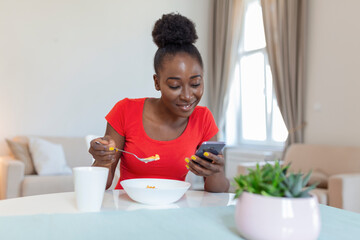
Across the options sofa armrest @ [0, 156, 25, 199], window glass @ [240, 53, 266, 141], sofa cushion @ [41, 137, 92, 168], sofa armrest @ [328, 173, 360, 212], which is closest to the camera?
sofa armrest @ [328, 173, 360, 212]

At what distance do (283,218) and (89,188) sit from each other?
50 centimetres

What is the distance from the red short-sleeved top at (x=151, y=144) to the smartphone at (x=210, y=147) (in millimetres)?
320

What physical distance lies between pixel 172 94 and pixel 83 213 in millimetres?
628

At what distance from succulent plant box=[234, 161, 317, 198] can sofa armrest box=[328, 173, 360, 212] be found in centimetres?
213

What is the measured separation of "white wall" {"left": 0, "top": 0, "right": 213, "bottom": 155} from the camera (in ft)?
13.4

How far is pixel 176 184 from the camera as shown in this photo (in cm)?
115

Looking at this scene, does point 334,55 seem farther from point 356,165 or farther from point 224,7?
point 224,7

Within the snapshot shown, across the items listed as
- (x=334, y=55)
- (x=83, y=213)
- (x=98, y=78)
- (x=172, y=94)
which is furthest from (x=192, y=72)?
(x=98, y=78)

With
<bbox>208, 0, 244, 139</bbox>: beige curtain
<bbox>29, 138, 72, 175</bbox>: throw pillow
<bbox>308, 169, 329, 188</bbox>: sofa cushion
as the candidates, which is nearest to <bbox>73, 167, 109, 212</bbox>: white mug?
<bbox>308, 169, 329, 188</bbox>: sofa cushion

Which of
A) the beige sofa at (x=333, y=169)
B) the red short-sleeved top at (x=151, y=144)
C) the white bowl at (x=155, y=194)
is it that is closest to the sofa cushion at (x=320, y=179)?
the beige sofa at (x=333, y=169)

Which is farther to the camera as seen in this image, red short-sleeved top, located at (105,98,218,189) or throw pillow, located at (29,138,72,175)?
throw pillow, located at (29,138,72,175)

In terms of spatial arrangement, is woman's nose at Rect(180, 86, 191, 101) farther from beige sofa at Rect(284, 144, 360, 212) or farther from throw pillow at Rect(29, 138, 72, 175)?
throw pillow at Rect(29, 138, 72, 175)

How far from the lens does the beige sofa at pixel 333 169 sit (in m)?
2.58

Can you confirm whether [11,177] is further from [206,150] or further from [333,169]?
[333,169]
